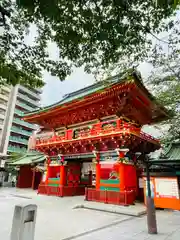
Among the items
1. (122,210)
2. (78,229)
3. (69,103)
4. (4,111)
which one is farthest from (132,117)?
(4,111)

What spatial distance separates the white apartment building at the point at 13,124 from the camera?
39.1 meters

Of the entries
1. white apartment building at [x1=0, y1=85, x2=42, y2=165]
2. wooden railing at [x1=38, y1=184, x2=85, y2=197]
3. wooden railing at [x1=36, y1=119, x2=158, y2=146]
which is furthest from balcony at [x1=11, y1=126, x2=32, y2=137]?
wooden railing at [x1=38, y1=184, x2=85, y2=197]

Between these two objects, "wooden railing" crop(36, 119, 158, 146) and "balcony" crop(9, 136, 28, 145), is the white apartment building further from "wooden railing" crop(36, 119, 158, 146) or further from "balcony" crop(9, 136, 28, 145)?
"wooden railing" crop(36, 119, 158, 146)

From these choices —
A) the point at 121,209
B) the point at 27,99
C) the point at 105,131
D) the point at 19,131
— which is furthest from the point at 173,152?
the point at 27,99

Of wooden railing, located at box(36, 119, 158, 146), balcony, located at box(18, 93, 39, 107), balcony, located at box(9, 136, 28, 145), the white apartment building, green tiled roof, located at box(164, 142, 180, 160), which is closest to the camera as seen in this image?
wooden railing, located at box(36, 119, 158, 146)

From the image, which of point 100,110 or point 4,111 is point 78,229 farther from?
point 4,111

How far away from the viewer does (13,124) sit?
44.5 meters

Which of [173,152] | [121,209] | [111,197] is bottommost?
[121,209]

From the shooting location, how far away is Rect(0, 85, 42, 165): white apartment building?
39.1 meters

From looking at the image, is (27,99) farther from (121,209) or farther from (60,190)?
(121,209)

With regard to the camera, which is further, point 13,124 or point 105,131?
point 13,124

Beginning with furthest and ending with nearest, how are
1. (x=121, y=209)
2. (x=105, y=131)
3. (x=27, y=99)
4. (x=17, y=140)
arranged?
(x=27, y=99), (x=17, y=140), (x=105, y=131), (x=121, y=209)

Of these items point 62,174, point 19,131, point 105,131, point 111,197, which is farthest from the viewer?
point 19,131

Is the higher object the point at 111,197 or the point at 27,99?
the point at 27,99
